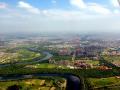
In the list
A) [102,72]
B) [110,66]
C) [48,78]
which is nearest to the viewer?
[48,78]

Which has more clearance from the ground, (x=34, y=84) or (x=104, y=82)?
(x=104, y=82)

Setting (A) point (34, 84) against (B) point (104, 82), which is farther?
(B) point (104, 82)

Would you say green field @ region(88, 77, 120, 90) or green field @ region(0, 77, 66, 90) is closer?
green field @ region(0, 77, 66, 90)

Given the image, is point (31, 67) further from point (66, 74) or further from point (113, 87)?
point (113, 87)

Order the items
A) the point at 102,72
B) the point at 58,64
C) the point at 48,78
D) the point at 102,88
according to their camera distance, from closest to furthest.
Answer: the point at 102,88 < the point at 48,78 < the point at 102,72 < the point at 58,64

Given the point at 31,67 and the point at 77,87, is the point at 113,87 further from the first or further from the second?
the point at 31,67

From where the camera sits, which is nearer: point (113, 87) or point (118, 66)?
point (113, 87)

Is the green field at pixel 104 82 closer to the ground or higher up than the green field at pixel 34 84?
higher up

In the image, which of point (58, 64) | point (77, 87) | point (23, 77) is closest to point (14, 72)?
point (23, 77)

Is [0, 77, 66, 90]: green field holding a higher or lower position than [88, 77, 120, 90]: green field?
lower

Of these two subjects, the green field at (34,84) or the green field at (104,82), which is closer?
the green field at (34,84)
